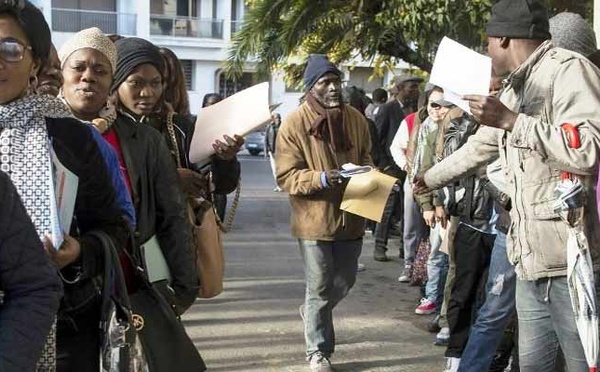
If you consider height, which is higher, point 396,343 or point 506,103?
point 506,103

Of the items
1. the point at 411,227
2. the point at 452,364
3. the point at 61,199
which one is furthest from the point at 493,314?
the point at 411,227

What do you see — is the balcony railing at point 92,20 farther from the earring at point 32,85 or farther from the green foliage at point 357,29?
the earring at point 32,85

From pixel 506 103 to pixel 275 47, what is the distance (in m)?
7.61

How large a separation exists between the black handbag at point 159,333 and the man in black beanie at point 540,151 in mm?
1333

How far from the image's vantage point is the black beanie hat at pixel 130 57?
3.58m

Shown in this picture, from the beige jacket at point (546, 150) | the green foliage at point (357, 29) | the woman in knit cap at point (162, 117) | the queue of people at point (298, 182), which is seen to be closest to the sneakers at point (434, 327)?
the queue of people at point (298, 182)

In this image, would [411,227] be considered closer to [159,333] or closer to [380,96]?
[380,96]

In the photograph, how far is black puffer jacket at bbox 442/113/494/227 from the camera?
5.07 metres

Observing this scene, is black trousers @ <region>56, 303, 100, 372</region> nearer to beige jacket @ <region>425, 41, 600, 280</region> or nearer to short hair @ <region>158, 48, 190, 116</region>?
beige jacket @ <region>425, 41, 600, 280</region>

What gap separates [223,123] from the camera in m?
3.83

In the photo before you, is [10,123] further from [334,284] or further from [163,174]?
[334,284]

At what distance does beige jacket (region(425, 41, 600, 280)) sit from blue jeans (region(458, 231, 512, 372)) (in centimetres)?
106

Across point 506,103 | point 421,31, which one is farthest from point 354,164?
point 421,31

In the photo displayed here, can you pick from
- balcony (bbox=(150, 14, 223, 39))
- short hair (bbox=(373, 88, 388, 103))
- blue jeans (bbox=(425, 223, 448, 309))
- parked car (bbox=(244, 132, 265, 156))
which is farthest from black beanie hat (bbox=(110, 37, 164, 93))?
balcony (bbox=(150, 14, 223, 39))
